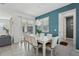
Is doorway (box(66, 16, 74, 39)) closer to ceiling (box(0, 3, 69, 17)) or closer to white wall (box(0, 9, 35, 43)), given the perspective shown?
ceiling (box(0, 3, 69, 17))

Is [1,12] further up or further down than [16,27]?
further up

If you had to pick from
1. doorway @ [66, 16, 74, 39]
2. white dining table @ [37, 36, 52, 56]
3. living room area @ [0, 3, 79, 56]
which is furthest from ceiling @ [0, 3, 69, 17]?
white dining table @ [37, 36, 52, 56]

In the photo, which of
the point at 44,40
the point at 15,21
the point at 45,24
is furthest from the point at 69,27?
the point at 15,21

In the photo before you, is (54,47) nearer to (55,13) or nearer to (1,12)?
(55,13)

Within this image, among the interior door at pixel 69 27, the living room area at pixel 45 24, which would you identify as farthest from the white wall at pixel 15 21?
the interior door at pixel 69 27

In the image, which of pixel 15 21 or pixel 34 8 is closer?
pixel 34 8

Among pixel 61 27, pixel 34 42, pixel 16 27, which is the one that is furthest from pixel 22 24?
pixel 61 27

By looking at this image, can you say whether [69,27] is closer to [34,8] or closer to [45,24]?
[45,24]

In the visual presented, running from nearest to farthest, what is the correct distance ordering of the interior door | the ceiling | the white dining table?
1. the ceiling
2. the interior door
3. the white dining table

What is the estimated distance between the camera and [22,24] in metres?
2.23

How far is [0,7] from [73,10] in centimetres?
195

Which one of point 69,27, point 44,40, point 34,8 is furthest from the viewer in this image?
point 44,40

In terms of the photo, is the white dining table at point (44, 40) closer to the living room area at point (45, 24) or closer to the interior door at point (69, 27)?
the living room area at point (45, 24)

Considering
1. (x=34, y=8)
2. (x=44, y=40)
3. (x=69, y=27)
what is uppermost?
(x=34, y=8)
